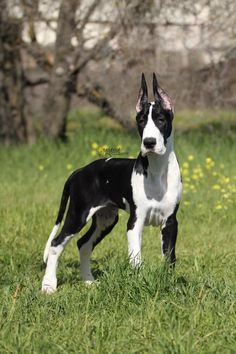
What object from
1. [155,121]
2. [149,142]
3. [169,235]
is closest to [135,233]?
[169,235]

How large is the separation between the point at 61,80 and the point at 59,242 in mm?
8033

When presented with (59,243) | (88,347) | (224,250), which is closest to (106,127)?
(224,250)

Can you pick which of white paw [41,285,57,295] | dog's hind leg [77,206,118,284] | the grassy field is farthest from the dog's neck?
white paw [41,285,57,295]

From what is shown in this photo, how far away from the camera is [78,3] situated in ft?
44.1

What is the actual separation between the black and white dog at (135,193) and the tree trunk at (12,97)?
790 centimetres

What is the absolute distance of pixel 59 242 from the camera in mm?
6621

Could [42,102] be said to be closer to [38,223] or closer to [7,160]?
[7,160]

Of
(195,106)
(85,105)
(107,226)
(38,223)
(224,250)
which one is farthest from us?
(85,105)

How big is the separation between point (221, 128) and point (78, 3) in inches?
131

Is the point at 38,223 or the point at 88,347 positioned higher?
the point at 88,347

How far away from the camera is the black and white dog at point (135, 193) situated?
5.89 m

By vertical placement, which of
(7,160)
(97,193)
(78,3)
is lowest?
(7,160)

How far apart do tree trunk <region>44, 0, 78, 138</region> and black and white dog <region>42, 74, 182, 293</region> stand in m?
7.16

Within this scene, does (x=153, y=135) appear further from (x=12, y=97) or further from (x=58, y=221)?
(x=12, y=97)
